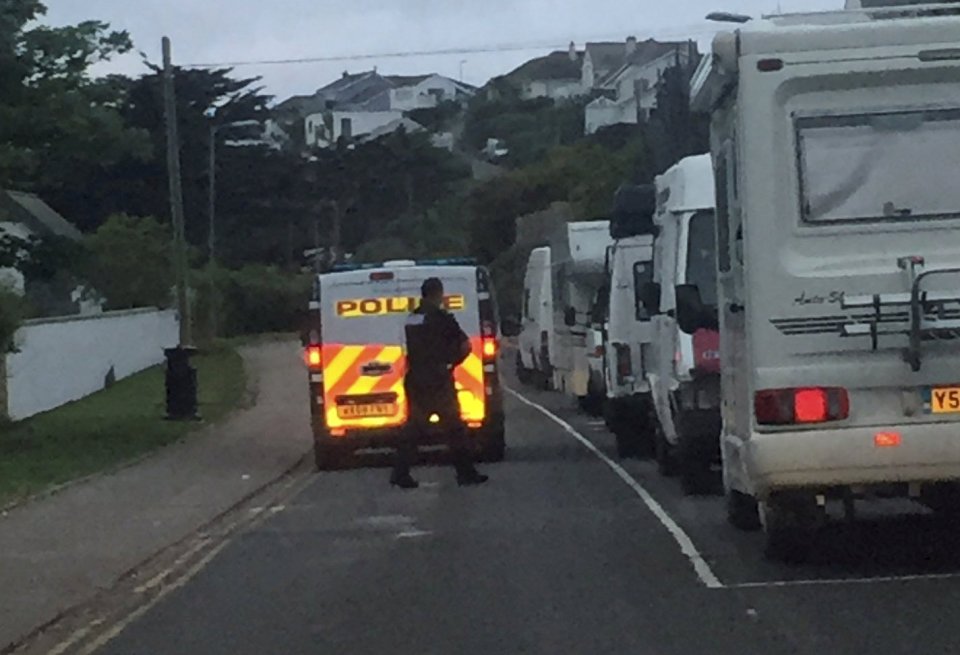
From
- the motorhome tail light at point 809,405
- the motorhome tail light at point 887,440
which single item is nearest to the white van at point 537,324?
the motorhome tail light at point 809,405

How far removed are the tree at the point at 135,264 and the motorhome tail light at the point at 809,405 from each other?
4709 centimetres

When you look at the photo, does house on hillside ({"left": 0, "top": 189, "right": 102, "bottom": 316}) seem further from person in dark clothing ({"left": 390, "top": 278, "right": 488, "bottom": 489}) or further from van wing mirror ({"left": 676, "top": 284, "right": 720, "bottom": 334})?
van wing mirror ({"left": 676, "top": 284, "right": 720, "bottom": 334})

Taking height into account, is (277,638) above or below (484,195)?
below

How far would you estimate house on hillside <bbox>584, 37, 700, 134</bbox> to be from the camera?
130 m

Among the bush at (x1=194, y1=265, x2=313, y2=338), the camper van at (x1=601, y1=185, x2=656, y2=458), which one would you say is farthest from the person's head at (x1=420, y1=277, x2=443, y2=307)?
the bush at (x1=194, y1=265, x2=313, y2=338)

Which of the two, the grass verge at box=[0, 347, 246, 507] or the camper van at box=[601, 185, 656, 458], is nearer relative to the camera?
the camper van at box=[601, 185, 656, 458]

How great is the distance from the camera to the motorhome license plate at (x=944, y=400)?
41.5ft

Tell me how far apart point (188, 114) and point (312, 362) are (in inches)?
2222

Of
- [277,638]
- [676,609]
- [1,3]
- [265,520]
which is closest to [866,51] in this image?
[676,609]

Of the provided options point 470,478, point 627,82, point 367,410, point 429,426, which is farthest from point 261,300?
point 627,82

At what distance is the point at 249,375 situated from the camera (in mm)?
52094

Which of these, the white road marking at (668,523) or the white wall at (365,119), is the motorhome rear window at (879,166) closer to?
the white road marking at (668,523)

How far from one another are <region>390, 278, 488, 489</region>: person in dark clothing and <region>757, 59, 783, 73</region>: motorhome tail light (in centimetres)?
685

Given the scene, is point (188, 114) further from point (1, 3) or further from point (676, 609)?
point (676, 609)
